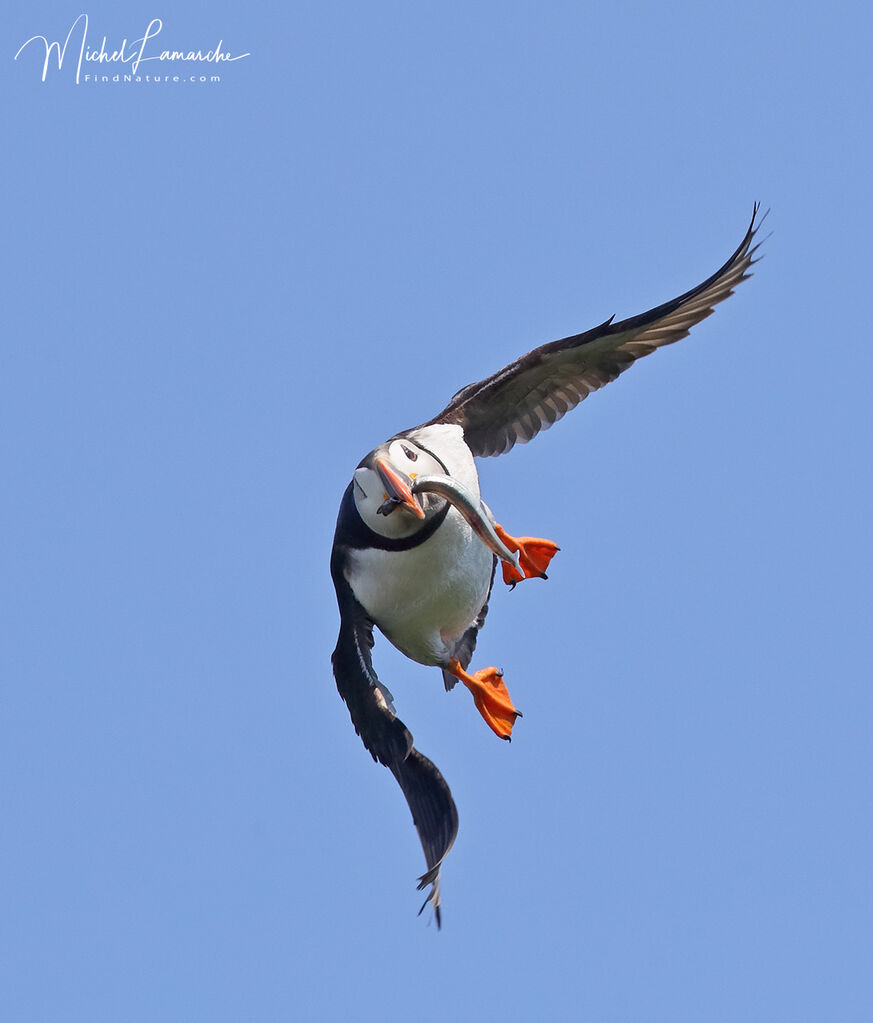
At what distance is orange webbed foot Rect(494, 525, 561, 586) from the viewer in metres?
14.2

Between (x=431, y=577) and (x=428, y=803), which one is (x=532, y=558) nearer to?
(x=431, y=577)

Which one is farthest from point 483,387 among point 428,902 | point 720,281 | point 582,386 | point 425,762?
point 428,902

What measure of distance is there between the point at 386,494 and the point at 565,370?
7.26 ft

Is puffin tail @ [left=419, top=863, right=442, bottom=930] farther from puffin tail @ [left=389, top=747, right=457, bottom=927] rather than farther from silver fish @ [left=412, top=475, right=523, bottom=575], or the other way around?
silver fish @ [left=412, top=475, right=523, bottom=575]

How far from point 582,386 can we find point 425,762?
10.8 ft

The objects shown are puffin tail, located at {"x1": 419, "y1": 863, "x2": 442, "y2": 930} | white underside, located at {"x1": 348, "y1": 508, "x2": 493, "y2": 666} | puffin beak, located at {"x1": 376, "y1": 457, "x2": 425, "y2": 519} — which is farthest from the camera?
white underside, located at {"x1": 348, "y1": 508, "x2": 493, "y2": 666}

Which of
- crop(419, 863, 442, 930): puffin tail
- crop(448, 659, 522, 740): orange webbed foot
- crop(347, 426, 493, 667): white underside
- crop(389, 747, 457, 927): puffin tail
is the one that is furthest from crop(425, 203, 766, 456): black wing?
crop(419, 863, 442, 930): puffin tail

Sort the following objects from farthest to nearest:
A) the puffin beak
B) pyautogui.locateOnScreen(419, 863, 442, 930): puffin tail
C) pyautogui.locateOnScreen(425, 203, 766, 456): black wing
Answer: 1. pyautogui.locateOnScreen(425, 203, 766, 456): black wing
2. the puffin beak
3. pyautogui.locateOnScreen(419, 863, 442, 930): puffin tail

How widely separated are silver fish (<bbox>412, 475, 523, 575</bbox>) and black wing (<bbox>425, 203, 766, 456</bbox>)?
1295mm

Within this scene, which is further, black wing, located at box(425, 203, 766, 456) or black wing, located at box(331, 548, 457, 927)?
black wing, located at box(425, 203, 766, 456)

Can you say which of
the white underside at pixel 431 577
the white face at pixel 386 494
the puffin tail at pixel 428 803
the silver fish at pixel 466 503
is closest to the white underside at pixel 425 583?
the white underside at pixel 431 577

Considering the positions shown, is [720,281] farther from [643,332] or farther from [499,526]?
[499,526]

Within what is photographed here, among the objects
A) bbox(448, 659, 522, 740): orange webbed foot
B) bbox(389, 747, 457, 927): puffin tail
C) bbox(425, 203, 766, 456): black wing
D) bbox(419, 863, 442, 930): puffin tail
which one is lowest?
bbox(419, 863, 442, 930): puffin tail

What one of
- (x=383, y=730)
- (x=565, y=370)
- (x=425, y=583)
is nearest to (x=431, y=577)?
(x=425, y=583)
